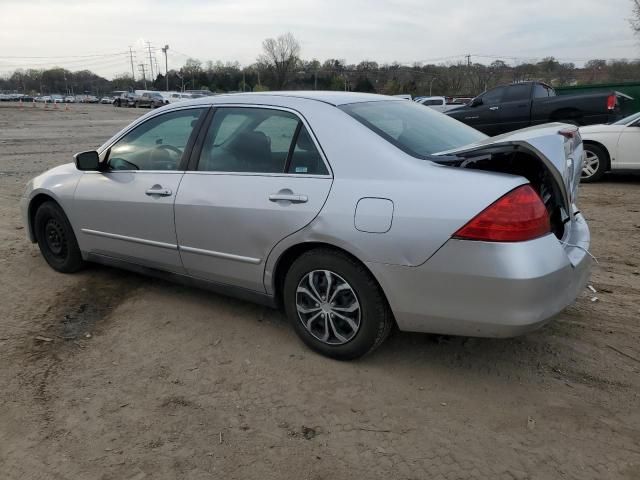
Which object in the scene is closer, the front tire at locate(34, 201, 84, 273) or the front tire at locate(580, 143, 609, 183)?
the front tire at locate(34, 201, 84, 273)

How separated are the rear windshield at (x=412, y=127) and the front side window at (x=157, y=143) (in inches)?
50.0

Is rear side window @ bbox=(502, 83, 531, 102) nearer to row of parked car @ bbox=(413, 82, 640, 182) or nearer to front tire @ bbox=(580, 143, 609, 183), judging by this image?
row of parked car @ bbox=(413, 82, 640, 182)

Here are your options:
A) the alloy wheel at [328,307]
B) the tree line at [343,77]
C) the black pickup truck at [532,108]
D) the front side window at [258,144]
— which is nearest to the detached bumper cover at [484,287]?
the alloy wheel at [328,307]

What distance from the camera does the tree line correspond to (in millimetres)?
57094

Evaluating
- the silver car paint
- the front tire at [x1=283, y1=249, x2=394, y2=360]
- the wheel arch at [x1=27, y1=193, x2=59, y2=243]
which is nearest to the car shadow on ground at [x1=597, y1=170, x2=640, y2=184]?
the front tire at [x1=283, y1=249, x2=394, y2=360]

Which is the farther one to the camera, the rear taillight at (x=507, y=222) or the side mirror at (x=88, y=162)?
the side mirror at (x=88, y=162)

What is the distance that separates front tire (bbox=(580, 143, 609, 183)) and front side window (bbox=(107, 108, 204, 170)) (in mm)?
7046

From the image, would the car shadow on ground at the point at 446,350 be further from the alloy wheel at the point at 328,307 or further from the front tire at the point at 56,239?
the front tire at the point at 56,239

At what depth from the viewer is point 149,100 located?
55938 millimetres

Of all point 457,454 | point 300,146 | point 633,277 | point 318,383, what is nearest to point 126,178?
point 300,146

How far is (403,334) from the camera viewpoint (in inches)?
138

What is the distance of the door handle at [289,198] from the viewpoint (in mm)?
3053

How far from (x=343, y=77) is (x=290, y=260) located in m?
77.3

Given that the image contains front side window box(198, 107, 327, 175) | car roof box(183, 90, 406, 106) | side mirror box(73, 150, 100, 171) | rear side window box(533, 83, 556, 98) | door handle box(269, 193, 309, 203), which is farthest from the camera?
rear side window box(533, 83, 556, 98)
